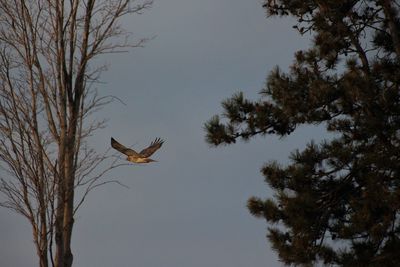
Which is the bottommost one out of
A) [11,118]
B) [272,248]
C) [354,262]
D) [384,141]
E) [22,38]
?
[354,262]

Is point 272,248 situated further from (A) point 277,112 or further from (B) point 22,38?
(B) point 22,38

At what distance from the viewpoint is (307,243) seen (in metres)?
7.00

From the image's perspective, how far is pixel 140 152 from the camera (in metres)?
7.33

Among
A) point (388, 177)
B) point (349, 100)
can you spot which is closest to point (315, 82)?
point (349, 100)

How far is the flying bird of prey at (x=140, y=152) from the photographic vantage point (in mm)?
7227

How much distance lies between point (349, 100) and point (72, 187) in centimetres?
342

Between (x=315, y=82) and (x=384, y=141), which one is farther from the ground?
(x=315, y=82)

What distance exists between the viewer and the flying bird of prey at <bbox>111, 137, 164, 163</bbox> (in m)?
7.23

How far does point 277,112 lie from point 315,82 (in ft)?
2.03

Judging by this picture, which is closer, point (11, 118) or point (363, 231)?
point (363, 231)

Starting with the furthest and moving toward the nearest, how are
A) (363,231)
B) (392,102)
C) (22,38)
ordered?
(22,38) < (392,102) < (363,231)

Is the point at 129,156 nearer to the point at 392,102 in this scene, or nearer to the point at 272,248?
the point at 272,248

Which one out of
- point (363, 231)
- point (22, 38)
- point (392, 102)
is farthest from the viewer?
point (22, 38)

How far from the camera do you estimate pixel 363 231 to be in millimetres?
6875
